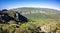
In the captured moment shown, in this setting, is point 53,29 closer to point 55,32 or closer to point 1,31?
point 55,32

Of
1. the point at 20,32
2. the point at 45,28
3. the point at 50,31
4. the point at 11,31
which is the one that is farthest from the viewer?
the point at 45,28

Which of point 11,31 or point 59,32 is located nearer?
point 11,31

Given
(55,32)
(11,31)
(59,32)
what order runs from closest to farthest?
(11,31) → (59,32) → (55,32)

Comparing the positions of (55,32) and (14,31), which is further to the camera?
(55,32)

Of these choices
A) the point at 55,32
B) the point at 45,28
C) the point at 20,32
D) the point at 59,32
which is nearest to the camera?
the point at 20,32

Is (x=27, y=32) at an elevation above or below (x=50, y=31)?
above

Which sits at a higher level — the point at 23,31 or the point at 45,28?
the point at 23,31

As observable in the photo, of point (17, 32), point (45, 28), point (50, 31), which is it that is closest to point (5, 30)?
point (17, 32)

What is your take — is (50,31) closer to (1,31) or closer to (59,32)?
(59,32)

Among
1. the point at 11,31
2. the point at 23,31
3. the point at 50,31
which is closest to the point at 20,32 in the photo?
the point at 23,31
